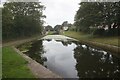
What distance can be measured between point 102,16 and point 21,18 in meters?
26.9

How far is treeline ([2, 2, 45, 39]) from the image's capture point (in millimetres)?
56859

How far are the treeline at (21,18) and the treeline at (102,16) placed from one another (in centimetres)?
1846

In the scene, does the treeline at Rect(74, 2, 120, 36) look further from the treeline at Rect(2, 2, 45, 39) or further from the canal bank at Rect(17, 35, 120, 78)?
the treeline at Rect(2, 2, 45, 39)

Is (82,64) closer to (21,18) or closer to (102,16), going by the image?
(102,16)

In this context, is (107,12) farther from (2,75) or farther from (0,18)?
(2,75)

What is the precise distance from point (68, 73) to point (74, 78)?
2050mm

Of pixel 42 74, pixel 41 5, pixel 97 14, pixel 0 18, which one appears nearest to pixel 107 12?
pixel 97 14

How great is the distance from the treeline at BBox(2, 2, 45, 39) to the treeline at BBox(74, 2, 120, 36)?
Answer: 18465 mm

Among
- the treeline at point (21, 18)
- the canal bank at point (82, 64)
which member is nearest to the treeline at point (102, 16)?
the canal bank at point (82, 64)

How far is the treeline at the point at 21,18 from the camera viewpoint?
5686 cm

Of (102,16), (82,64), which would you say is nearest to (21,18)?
(102,16)

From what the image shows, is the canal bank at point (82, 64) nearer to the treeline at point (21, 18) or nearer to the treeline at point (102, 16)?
the treeline at point (102, 16)

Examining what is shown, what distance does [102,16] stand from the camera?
46906 millimetres

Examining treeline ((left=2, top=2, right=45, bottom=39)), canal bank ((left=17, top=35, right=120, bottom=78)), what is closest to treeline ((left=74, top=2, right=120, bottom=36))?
canal bank ((left=17, top=35, right=120, bottom=78))
